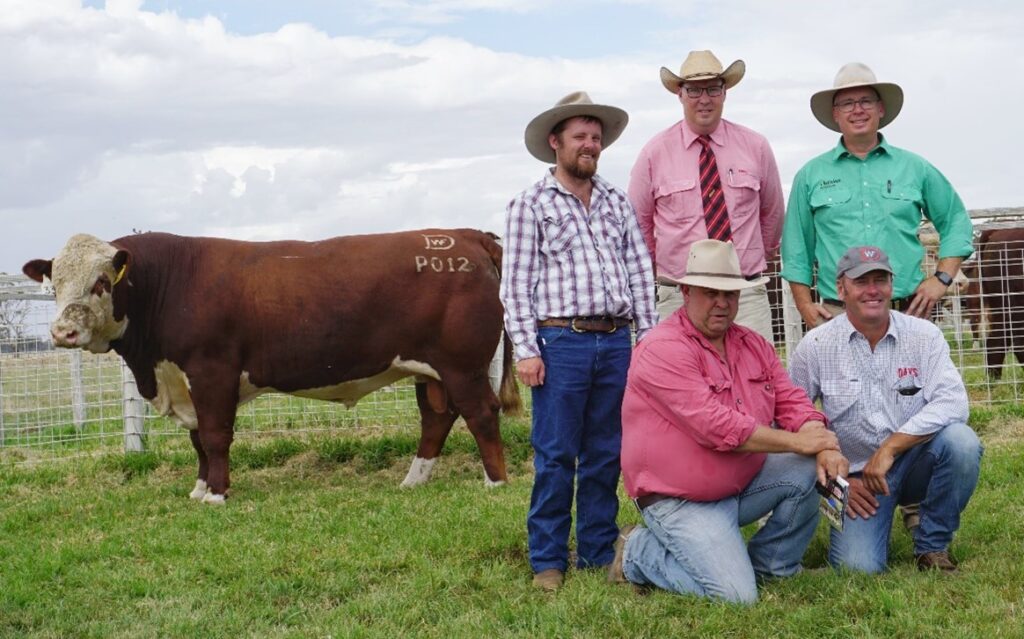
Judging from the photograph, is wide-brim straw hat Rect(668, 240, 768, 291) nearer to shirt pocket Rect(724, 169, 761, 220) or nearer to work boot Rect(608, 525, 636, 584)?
shirt pocket Rect(724, 169, 761, 220)

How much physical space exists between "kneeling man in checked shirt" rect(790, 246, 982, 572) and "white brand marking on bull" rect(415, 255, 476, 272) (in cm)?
338

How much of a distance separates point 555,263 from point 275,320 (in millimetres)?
3420

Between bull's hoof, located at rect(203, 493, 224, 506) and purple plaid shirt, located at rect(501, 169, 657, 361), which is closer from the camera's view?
purple plaid shirt, located at rect(501, 169, 657, 361)

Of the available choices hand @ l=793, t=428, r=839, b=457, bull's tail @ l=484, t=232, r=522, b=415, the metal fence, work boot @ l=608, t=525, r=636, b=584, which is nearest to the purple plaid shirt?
work boot @ l=608, t=525, r=636, b=584

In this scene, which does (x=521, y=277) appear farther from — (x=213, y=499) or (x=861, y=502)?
(x=213, y=499)

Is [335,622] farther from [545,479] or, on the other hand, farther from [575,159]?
[575,159]

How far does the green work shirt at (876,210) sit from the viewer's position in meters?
5.20

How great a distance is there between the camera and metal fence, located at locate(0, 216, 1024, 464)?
9.72 m

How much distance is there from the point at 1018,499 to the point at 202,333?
16.8 feet

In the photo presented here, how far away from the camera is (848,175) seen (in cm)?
526

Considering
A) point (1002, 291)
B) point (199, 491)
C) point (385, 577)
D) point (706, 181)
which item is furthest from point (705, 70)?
point (1002, 291)

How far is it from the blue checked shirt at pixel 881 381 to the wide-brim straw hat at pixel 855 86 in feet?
3.50

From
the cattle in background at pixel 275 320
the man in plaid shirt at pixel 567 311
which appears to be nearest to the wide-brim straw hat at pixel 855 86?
the man in plaid shirt at pixel 567 311

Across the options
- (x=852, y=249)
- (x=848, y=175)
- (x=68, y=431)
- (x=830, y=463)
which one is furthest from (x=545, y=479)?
(x=68, y=431)
